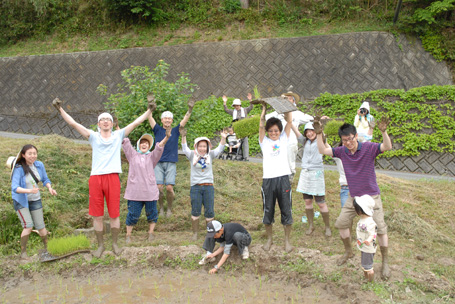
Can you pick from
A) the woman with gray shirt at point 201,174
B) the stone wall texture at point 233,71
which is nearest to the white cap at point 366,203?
the woman with gray shirt at point 201,174

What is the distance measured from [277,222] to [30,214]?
168 inches

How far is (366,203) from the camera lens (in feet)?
15.8

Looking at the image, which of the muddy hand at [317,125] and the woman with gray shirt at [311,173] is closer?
the muddy hand at [317,125]

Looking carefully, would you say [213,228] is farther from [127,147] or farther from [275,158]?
[127,147]

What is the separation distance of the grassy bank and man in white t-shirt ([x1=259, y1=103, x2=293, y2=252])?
0.64 m

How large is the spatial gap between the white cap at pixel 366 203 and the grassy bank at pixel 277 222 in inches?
37.4

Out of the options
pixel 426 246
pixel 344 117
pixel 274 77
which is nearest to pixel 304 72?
pixel 274 77

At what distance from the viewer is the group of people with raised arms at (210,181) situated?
16.5ft

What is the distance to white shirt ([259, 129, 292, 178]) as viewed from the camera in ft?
18.5

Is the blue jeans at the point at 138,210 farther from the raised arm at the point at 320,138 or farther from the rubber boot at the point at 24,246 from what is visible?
the raised arm at the point at 320,138

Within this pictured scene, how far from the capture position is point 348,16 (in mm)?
17812

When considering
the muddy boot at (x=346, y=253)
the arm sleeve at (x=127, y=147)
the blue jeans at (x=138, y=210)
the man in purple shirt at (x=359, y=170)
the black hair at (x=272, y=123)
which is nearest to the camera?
the man in purple shirt at (x=359, y=170)

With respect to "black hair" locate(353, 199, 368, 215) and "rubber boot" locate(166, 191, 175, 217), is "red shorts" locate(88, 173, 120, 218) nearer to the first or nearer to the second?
"rubber boot" locate(166, 191, 175, 217)

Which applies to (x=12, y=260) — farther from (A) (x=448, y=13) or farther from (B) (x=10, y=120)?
(A) (x=448, y=13)
